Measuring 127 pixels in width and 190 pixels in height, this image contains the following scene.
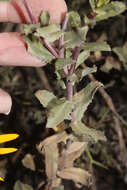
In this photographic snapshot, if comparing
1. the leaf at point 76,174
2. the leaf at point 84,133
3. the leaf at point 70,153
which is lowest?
the leaf at point 76,174

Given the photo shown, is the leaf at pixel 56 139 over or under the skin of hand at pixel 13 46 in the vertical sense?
under

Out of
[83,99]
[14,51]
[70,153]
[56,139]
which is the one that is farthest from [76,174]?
[14,51]

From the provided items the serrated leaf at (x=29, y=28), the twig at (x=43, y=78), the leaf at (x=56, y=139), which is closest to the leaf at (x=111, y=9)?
the serrated leaf at (x=29, y=28)

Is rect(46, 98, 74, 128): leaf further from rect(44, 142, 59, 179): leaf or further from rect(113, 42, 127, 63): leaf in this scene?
rect(113, 42, 127, 63): leaf

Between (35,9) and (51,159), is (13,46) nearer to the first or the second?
(35,9)

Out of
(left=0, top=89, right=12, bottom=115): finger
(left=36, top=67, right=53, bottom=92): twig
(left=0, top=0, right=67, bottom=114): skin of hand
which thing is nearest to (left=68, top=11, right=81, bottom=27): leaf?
(left=0, top=0, right=67, bottom=114): skin of hand

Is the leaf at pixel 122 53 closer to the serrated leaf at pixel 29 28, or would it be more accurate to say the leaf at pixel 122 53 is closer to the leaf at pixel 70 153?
A: the leaf at pixel 70 153

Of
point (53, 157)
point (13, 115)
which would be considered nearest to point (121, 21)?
point (13, 115)
